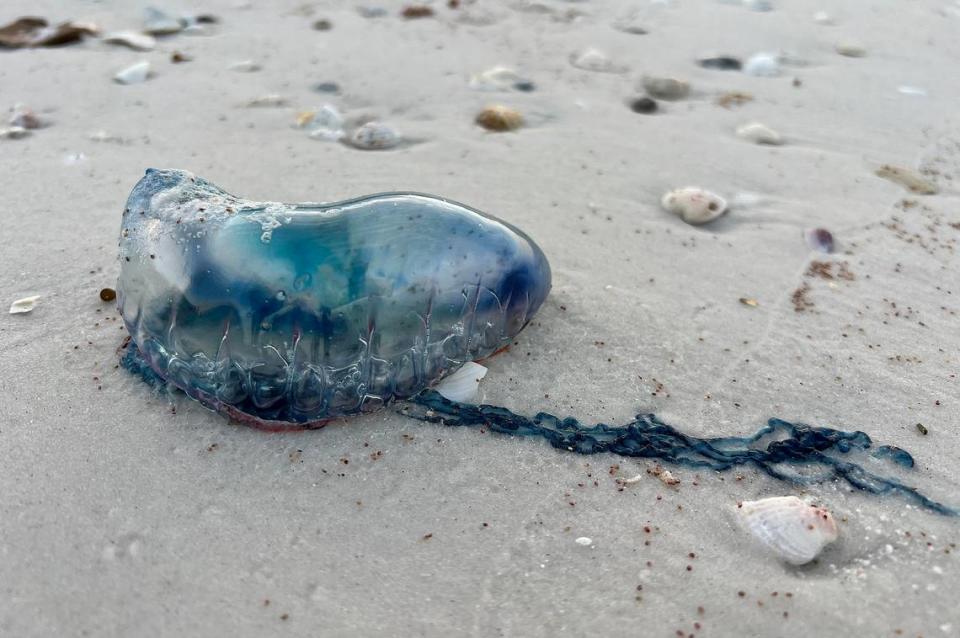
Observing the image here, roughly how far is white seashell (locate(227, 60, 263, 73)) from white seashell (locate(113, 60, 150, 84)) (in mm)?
482

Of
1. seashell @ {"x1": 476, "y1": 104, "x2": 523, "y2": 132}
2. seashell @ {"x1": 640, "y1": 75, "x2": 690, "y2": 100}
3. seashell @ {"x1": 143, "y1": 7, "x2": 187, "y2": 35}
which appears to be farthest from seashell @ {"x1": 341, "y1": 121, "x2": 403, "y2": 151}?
seashell @ {"x1": 143, "y1": 7, "x2": 187, "y2": 35}

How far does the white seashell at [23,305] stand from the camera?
2.78 metres

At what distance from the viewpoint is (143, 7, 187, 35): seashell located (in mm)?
5051

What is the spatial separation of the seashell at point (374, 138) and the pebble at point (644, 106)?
1414 mm

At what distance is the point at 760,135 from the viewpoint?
4184 mm

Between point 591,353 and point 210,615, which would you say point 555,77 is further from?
point 210,615

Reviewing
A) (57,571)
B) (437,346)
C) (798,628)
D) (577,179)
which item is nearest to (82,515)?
(57,571)

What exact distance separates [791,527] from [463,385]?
1.06 m

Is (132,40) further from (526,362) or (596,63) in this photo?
(526,362)

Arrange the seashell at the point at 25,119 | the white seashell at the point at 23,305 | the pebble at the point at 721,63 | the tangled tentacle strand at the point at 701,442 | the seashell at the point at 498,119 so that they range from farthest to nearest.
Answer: the pebble at the point at 721,63 < the seashell at the point at 498,119 < the seashell at the point at 25,119 < the white seashell at the point at 23,305 < the tangled tentacle strand at the point at 701,442

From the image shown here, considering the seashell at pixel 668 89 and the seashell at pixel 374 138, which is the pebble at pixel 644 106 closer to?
the seashell at pixel 668 89

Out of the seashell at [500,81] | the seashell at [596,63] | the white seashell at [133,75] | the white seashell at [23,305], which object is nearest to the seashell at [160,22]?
the white seashell at [133,75]

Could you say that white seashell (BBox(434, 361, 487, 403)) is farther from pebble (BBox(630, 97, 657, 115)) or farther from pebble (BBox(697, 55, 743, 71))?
pebble (BBox(697, 55, 743, 71))

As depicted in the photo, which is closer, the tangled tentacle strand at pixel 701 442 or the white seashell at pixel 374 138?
the tangled tentacle strand at pixel 701 442
